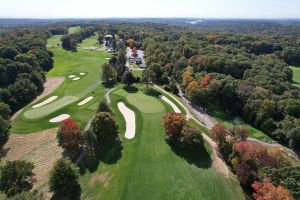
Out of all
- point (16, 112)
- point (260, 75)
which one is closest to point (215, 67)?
point (260, 75)

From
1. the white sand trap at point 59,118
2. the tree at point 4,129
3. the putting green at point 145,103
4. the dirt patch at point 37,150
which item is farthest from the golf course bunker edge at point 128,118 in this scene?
the tree at point 4,129

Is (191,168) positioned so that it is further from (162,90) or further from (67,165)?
(162,90)

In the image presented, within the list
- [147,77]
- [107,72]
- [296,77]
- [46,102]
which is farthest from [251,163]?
[296,77]

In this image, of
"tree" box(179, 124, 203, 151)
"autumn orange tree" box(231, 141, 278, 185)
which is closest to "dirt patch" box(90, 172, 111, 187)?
"tree" box(179, 124, 203, 151)

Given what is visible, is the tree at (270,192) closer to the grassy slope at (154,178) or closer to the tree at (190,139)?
the grassy slope at (154,178)

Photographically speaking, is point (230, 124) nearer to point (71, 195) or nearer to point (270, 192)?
point (270, 192)

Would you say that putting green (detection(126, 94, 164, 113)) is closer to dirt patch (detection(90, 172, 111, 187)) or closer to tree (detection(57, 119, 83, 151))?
tree (detection(57, 119, 83, 151))
